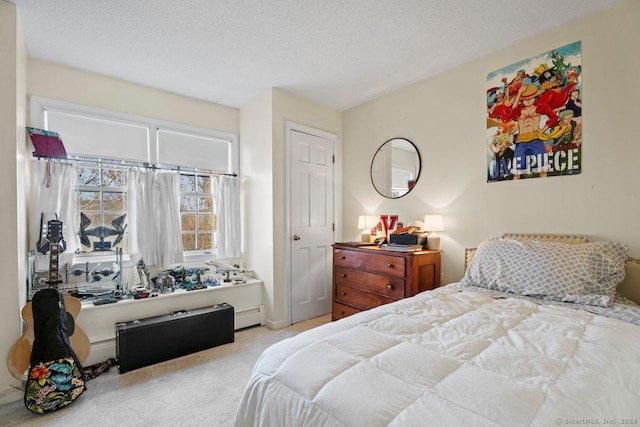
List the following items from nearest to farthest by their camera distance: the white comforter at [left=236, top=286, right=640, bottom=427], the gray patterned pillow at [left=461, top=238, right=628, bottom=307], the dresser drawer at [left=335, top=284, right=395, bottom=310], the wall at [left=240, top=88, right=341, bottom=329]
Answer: the white comforter at [left=236, top=286, right=640, bottom=427] → the gray patterned pillow at [left=461, top=238, right=628, bottom=307] → the dresser drawer at [left=335, top=284, right=395, bottom=310] → the wall at [left=240, top=88, right=341, bottom=329]

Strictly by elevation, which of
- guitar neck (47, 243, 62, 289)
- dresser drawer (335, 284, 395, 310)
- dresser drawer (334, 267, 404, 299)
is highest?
guitar neck (47, 243, 62, 289)

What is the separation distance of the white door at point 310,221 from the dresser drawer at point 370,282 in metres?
0.51

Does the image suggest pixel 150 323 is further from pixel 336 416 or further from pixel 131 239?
pixel 336 416

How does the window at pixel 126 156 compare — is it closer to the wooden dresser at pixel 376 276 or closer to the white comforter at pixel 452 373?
the wooden dresser at pixel 376 276

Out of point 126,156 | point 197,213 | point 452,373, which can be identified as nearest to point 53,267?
point 126,156

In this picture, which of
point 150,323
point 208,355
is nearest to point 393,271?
point 208,355

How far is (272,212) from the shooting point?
3.20m

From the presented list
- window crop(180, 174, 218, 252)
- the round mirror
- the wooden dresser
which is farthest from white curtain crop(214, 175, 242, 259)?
the round mirror

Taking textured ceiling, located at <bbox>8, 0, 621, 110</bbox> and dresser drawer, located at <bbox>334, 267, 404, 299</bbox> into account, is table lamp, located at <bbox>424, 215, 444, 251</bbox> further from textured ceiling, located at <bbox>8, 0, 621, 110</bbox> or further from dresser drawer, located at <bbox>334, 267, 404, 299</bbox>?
textured ceiling, located at <bbox>8, 0, 621, 110</bbox>

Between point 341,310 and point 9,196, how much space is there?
2761 mm

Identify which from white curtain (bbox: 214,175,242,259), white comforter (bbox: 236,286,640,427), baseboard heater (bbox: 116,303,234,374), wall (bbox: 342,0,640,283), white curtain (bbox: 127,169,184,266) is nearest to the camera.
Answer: white comforter (bbox: 236,286,640,427)

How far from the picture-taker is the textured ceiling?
196 centimetres

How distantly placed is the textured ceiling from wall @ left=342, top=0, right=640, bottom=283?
0.49ft

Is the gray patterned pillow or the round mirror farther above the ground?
the round mirror
